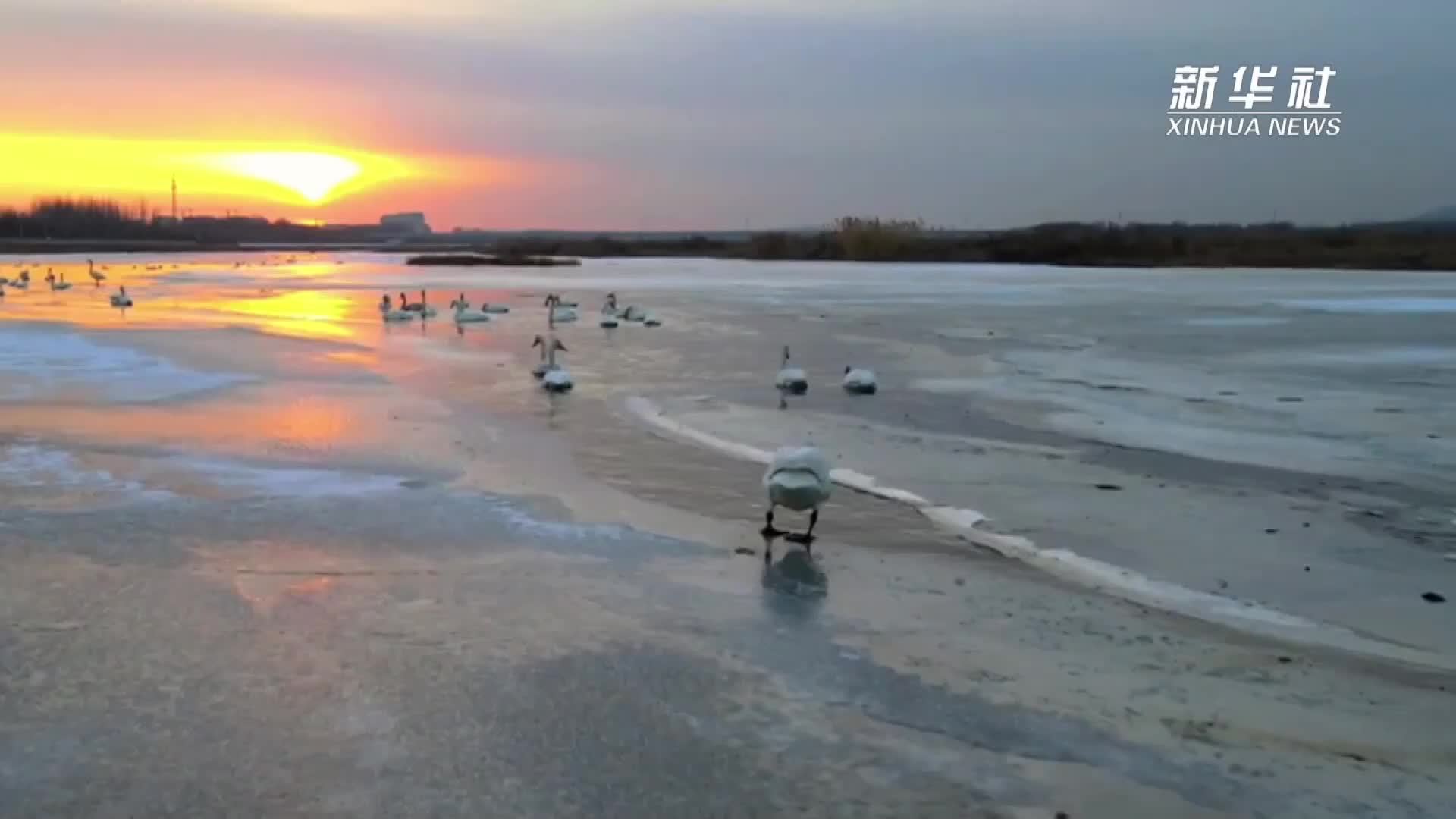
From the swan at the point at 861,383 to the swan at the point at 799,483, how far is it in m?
6.38

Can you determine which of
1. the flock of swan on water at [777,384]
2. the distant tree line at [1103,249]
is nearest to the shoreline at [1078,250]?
the distant tree line at [1103,249]

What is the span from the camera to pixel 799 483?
6898mm

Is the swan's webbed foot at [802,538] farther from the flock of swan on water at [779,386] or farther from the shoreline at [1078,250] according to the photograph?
the shoreline at [1078,250]

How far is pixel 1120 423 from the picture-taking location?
11492 mm

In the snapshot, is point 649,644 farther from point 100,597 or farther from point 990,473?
point 990,473

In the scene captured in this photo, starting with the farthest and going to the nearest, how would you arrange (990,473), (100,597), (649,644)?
(990,473) < (100,597) < (649,644)

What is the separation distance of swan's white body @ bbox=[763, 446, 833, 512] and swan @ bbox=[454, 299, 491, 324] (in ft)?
58.4

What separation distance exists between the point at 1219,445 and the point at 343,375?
9.52 meters

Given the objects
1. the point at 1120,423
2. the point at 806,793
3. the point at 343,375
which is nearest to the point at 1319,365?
the point at 1120,423

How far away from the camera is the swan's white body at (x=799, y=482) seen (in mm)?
6902

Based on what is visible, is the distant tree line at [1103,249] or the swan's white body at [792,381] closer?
the swan's white body at [792,381]

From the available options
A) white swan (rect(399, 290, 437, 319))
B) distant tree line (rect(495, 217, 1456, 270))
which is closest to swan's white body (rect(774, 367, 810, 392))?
white swan (rect(399, 290, 437, 319))

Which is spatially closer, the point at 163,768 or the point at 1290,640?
the point at 163,768

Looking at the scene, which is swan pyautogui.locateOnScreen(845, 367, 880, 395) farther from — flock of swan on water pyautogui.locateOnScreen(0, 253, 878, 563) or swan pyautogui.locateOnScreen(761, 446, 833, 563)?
swan pyautogui.locateOnScreen(761, 446, 833, 563)
